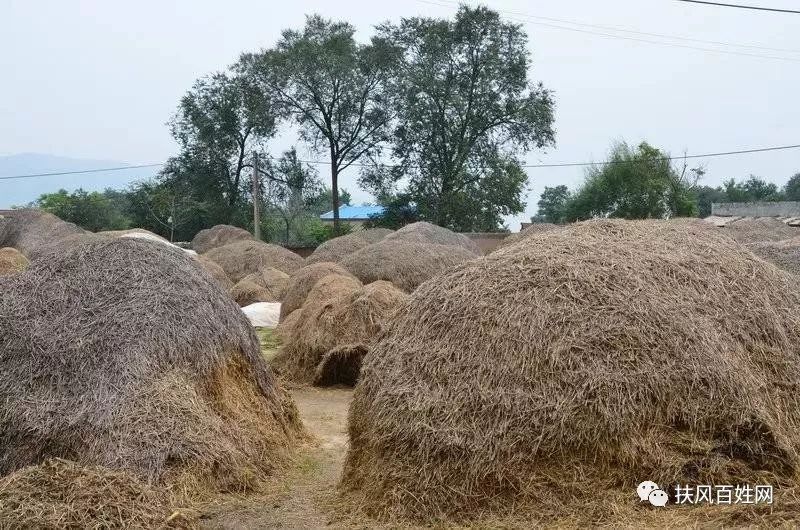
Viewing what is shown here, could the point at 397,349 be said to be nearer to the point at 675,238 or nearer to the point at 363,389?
the point at 363,389

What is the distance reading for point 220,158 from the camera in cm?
4947

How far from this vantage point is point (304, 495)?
780 centimetres

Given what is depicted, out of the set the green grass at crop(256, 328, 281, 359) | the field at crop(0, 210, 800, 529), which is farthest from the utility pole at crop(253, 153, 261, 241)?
the field at crop(0, 210, 800, 529)

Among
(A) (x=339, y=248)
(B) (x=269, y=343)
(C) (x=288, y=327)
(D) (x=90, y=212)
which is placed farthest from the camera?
(D) (x=90, y=212)

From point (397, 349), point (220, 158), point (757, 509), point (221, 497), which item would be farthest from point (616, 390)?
point (220, 158)

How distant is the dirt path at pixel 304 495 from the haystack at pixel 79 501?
72cm

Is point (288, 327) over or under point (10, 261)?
under

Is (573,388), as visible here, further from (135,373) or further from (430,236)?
(430,236)

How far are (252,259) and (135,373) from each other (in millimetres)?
23528

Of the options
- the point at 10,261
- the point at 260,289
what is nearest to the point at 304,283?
the point at 260,289

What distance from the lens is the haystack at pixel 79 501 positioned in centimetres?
590

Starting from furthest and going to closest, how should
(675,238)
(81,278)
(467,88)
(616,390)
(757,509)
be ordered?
(467,88), (81,278), (675,238), (616,390), (757,509)

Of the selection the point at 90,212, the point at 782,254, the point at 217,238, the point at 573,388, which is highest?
the point at 90,212

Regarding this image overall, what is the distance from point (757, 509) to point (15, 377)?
637 cm
